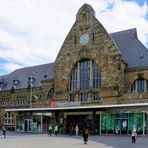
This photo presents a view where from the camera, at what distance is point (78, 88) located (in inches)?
2034

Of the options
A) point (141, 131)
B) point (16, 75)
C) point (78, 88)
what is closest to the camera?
point (141, 131)

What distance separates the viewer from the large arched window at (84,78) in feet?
165

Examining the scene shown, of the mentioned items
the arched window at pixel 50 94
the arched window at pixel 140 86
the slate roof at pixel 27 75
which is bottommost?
the arched window at pixel 50 94

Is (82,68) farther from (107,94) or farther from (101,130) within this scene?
(101,130)

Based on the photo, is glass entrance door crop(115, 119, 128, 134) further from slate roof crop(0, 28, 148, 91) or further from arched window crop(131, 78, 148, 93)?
slate roof crop(0, 28, 148, 91)

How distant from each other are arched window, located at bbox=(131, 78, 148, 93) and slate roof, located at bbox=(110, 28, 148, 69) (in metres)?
1.82

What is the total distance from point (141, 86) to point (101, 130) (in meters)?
7.85

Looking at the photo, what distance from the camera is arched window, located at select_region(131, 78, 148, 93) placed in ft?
152

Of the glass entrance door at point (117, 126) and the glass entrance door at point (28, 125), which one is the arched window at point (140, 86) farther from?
the glass entrance door at point (28, 125)

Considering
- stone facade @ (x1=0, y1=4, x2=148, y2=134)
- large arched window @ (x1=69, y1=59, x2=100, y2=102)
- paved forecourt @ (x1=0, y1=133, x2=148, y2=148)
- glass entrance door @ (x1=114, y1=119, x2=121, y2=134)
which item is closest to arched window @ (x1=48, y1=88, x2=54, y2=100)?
stone facade @ (x1=0, y1=4, x2=148, y2=134)

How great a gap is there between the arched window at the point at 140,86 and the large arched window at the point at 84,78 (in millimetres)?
4960

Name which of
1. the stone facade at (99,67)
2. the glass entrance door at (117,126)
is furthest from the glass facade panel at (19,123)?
the glass entrance door at (117,126)

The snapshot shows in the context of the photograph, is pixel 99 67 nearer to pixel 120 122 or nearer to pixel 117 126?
pixel 120 122

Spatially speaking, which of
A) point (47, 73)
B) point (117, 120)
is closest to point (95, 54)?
point (117, 120)
